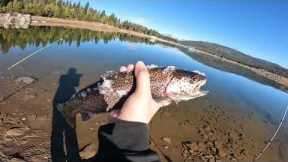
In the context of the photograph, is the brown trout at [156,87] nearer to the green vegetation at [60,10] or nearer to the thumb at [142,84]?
the thumb at [142,84]

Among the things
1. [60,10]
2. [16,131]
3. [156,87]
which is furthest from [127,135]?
[60,10]

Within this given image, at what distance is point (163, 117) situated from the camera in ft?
62.2

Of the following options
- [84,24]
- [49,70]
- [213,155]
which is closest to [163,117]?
[213,155]

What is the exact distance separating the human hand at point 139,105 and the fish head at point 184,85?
3.61 ft

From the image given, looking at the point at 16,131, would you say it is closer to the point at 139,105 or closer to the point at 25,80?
the point at 25,80

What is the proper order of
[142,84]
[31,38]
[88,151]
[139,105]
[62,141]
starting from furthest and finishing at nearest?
[31,38] → [62,141] → [88,151] → [142,84] → [139,105]

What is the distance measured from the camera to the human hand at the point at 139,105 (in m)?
2.34

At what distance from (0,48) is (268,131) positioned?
1992 centimetres

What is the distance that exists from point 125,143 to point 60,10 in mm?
90049

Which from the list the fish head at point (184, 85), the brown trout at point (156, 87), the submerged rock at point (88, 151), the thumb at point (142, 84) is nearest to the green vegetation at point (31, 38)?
the submerged rock at point (88, 151)

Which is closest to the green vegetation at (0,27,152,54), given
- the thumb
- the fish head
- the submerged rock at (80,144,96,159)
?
the submerged rock at (80,144,96,159)

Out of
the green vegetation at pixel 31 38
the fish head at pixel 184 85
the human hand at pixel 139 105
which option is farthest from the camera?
the green vegetation at pixel 31 38

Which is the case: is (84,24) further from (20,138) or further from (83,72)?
(20,138)

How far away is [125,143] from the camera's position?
2201 millimetres
